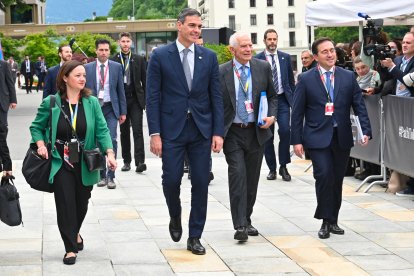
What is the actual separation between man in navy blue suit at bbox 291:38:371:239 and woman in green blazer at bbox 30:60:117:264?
2016 millimetres

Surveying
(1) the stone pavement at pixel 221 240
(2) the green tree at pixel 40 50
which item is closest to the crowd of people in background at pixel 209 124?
(1) the stone pavement at pixel 221 240

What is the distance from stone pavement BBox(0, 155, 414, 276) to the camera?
Result: 7879mm

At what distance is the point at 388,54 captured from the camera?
11469mm

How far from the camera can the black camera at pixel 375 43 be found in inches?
448

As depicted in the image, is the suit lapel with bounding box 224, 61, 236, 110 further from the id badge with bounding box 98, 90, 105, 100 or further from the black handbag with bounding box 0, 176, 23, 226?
the id badge with bounding box 98, 90, 105, 100

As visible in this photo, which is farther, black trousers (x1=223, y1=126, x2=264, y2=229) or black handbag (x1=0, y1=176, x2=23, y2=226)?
black trousers (x1=223, y1=126, x2=264, y2=229)

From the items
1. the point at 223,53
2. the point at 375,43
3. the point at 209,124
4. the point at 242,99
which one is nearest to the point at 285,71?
the point at 375,43

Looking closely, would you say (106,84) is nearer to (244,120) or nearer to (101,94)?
(101,94)

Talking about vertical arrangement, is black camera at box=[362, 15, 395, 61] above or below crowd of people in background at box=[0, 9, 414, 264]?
above

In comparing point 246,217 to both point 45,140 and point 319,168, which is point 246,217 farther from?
point 45,140

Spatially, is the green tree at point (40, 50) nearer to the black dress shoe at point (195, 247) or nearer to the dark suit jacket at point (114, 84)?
the dark suit jacket at point (114, 84)

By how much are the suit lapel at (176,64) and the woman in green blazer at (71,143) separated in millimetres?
724

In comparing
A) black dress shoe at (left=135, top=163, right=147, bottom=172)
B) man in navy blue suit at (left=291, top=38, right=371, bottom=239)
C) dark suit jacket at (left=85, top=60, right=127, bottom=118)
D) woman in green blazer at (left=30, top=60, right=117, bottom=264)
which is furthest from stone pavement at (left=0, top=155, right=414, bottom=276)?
black dress shoe at (left=135, top=163, right=147, bottom=172)

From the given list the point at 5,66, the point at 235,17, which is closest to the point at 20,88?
the point at 5,66
